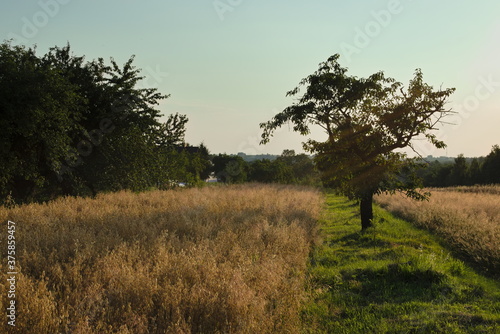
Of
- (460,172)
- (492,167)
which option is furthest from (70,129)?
(460,172)

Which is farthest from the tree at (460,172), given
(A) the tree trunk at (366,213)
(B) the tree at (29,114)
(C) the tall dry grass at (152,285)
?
(B) the tree at (29,114)

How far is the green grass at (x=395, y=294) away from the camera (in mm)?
4965

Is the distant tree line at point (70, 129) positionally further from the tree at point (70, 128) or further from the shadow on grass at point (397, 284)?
the shadow on grass at point (397, 284)

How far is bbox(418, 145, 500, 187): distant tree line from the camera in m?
58.9

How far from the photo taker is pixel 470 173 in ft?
220

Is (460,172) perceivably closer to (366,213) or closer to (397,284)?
(366,213)

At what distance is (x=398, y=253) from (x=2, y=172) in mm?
15032

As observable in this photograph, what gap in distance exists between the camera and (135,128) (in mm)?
19172

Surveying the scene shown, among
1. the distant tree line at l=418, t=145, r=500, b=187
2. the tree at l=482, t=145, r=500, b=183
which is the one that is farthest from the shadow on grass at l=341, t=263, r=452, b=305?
the tree at l=482, t=145, r=500, b=183

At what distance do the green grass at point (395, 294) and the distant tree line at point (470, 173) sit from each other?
158ft

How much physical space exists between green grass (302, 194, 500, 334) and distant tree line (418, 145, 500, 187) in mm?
48131

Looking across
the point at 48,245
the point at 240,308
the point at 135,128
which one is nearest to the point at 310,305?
the point at 240,308

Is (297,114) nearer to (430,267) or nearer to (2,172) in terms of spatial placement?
(430,267)

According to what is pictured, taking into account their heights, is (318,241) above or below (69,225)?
below
